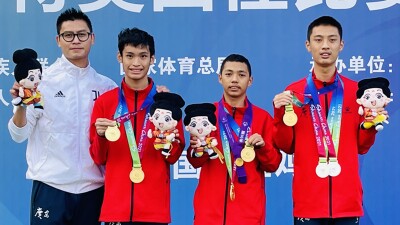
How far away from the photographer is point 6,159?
4.66 m

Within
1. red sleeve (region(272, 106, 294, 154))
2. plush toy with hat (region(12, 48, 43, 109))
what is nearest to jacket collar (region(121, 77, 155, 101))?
plush toy with hat (region(12, 48, 43, 109))

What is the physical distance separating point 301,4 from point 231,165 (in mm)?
1727

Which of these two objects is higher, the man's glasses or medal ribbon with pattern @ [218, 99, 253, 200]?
the man's glasses

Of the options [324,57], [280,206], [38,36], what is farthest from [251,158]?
[38,36]

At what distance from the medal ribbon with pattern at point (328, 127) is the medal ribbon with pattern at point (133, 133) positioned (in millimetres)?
883

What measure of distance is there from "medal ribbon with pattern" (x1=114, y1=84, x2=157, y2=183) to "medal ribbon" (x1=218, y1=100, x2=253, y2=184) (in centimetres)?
40

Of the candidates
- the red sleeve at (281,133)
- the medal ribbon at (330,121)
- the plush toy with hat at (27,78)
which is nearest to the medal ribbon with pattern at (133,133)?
the plush toy with hat at (27,78)

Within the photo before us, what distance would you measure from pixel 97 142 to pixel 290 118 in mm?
1029

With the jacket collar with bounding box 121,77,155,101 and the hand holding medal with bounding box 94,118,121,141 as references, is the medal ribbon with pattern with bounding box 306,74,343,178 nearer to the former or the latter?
the jacket collar with bounding box 121,77,155,101

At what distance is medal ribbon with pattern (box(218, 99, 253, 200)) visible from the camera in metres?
3.39

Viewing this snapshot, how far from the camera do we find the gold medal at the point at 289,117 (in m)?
3.25

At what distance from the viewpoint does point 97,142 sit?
3359 millimetres

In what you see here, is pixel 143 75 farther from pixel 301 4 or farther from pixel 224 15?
pixel 301 4

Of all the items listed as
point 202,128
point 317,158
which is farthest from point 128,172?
point 317,158
